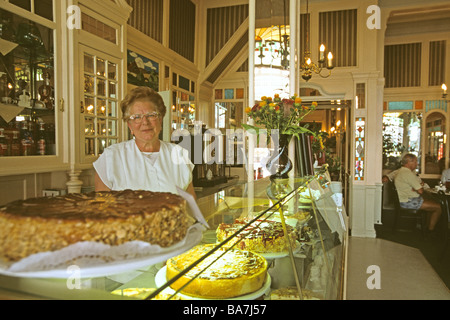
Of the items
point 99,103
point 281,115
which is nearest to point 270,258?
point 281,115

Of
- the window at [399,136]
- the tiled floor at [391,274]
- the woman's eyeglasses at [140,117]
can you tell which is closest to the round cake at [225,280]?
the woman's eyeglasses at [140,117]

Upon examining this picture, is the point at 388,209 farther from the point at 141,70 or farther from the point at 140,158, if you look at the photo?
the point at 140,158

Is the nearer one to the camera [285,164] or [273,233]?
[273,233]

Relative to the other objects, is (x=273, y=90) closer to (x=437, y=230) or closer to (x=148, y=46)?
(x=148, y=46)

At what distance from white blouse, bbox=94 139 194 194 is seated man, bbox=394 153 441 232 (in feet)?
21.4

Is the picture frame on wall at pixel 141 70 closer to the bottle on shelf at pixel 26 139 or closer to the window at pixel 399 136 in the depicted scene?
the bottle on shelf at pixel 26 139

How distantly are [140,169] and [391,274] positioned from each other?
13.7ft

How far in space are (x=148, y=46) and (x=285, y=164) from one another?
147 inches

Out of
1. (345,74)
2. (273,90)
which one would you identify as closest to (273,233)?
(273,90)

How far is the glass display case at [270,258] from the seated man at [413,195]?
515cm

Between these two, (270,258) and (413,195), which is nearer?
(270,258)

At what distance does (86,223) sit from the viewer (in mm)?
671

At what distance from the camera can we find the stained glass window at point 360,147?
692cm

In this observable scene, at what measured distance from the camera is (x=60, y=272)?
0.56m
